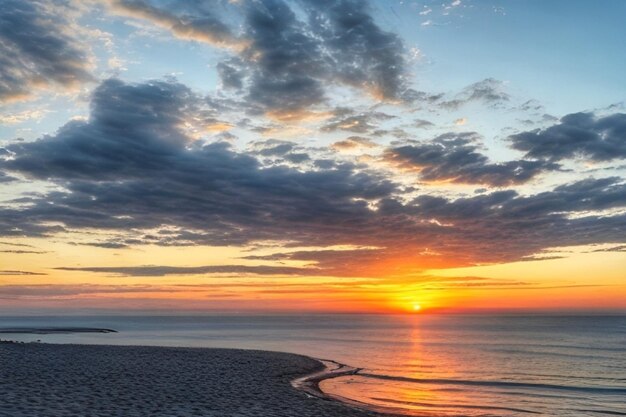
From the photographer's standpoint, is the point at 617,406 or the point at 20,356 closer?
the point at 617,406

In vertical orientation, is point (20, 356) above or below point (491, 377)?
above

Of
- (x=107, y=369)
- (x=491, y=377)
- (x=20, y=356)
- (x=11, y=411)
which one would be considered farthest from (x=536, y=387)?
(x=20, y=356)

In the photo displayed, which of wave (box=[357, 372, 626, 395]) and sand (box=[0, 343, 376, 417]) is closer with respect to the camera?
sand (box=[0, 343, 376, 417])

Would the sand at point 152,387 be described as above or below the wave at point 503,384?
above

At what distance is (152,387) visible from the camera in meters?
29.0

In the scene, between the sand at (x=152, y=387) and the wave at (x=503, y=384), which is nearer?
the sand at (x=152, y=387)

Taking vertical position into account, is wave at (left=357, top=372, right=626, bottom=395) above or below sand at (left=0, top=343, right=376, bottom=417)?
below

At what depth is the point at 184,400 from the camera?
2550 cm

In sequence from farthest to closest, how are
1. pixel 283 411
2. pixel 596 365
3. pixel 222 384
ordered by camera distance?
pixel 596 365 → pixel 222 384 → pixel 283 411

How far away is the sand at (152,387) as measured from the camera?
22.2 metres

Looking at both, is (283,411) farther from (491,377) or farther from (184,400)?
(491,377)

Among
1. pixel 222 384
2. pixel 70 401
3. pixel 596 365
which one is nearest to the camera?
pixel 70 401

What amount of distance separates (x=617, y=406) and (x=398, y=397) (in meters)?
13.7

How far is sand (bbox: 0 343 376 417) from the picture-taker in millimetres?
Answer: 22203
